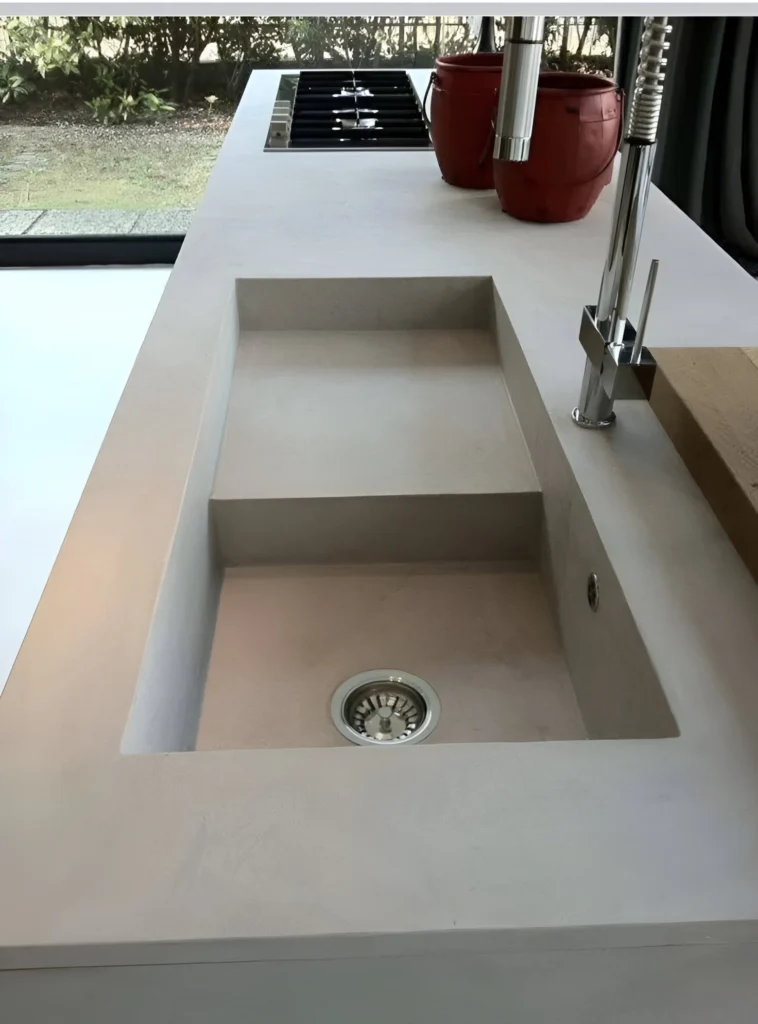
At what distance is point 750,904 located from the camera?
481mm

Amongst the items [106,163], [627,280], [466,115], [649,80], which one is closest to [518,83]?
[649,80]

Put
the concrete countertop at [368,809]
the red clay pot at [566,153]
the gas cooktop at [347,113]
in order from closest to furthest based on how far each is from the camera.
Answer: the concrete countertop at [368,809] → the red clay pot at [566,153] → the gas cooktop at [347,113]

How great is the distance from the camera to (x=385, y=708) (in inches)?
33.3

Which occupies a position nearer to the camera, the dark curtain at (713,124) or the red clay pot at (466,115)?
the red clay pot at (466,115)

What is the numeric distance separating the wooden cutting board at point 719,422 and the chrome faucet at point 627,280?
3 cm

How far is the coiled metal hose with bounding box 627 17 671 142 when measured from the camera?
0.67m

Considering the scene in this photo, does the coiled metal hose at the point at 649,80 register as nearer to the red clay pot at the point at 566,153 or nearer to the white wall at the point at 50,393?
the red clay pot at the point at 566,153

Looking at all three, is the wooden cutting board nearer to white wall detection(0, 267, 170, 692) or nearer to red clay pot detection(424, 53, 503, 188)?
red clay pot detection(424, 53, 503, 188)

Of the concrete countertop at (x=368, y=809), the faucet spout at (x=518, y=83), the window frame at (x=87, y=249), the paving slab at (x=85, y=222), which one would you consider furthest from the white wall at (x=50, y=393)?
the faucet spout at (x=518, y=83)

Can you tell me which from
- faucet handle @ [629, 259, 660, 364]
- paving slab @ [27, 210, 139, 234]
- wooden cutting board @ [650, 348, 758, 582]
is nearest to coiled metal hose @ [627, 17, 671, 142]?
faucet handle @ [629, 259, 660, 364]

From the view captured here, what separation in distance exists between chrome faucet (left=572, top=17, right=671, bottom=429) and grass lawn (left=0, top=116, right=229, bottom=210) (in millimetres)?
2710

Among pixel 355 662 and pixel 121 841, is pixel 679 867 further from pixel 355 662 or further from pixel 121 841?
pixel 355 662

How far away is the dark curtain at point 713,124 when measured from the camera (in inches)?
120

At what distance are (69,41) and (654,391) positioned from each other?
3.08 metres
